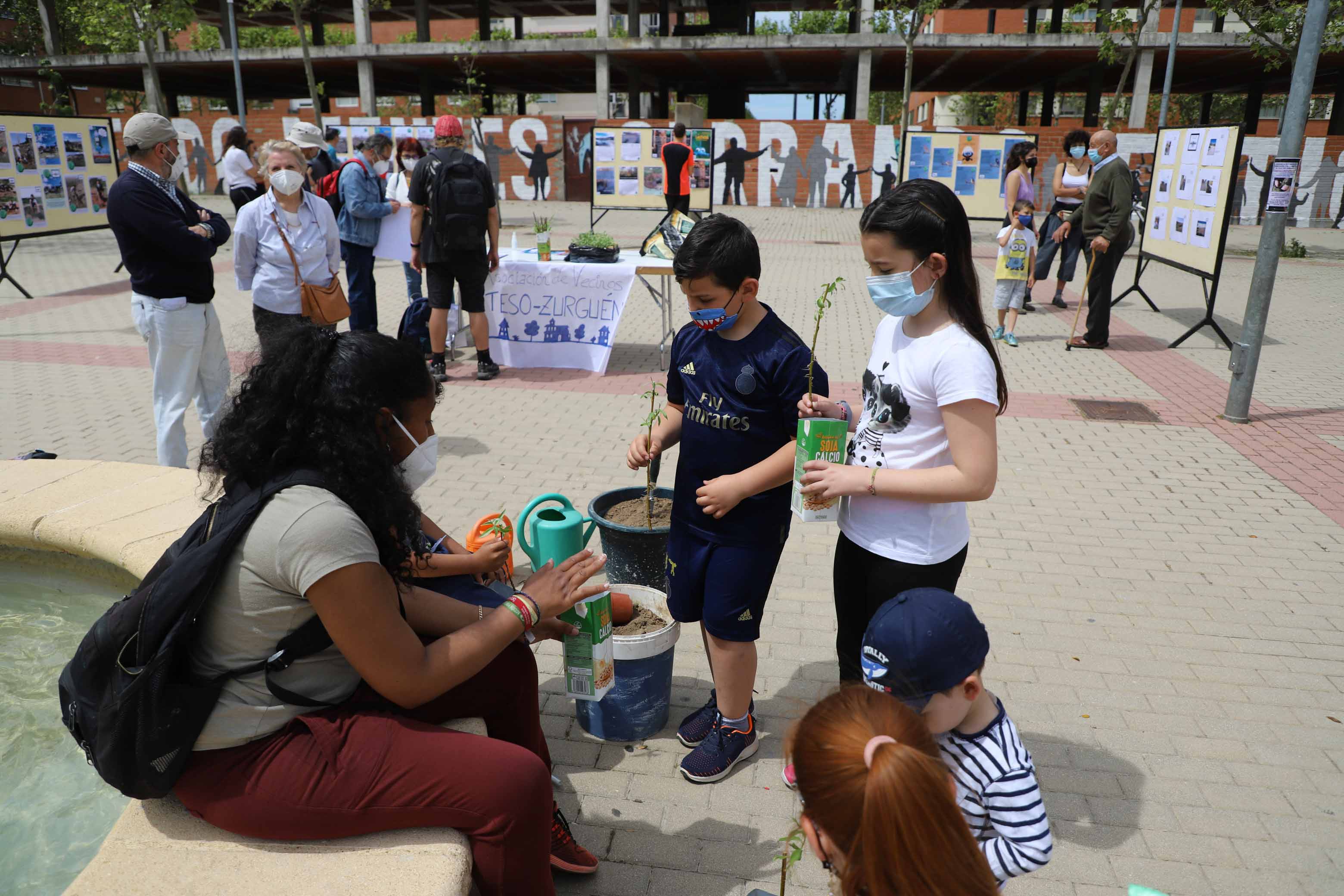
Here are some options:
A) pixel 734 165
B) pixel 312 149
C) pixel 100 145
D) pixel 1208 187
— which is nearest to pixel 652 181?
pixel 312 149

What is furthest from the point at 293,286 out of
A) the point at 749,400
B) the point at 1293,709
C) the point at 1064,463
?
the point at 1293,709

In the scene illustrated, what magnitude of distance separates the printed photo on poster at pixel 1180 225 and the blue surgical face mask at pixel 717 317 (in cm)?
911

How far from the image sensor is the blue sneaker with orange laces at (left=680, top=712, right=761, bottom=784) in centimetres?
299

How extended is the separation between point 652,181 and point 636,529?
10.7 meters

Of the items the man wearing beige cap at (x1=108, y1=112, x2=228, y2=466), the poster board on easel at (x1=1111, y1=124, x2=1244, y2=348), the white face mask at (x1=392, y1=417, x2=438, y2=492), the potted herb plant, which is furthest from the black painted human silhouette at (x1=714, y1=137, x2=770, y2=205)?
the white face mask at (x1=392, y1=417, x2=438, y2=492)

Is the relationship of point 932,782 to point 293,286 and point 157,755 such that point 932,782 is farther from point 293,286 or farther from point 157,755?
point 293,286

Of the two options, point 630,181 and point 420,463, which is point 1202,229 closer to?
point 630,181

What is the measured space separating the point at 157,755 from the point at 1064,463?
577cm

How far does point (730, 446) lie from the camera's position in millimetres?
2760

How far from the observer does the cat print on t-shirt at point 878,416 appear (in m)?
2.44

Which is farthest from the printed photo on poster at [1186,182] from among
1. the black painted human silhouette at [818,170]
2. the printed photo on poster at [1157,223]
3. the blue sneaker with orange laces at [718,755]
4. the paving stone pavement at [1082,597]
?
the black painted human silhouette at [818,170]

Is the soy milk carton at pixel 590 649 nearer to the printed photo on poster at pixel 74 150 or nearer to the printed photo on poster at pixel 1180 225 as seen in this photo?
the printed photo on poster at pixel 1180 225

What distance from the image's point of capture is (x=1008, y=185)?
32.9 ft

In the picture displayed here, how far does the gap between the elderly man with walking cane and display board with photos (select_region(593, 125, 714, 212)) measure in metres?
5.28
